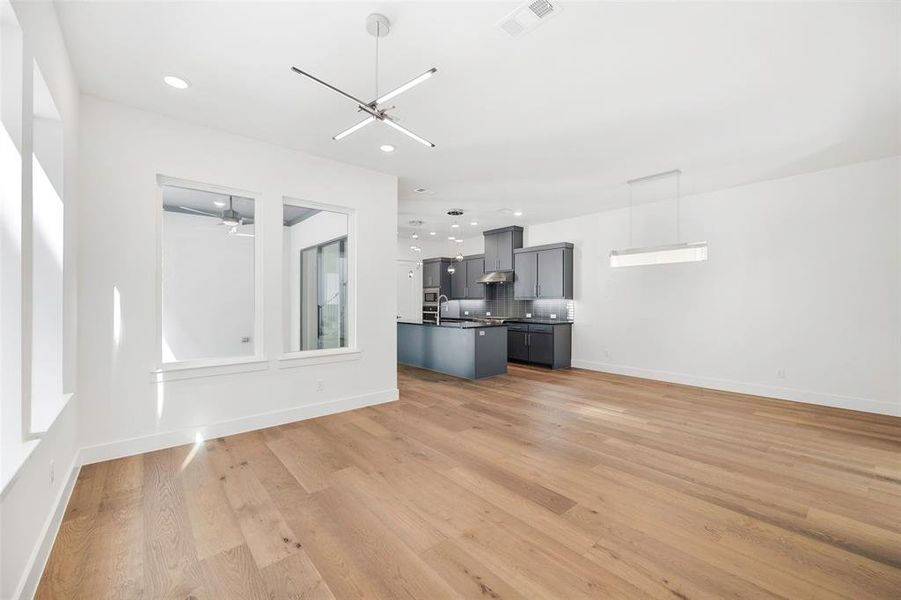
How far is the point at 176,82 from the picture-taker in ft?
9.04

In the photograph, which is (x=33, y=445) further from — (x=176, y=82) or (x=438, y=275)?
(x=438, y=275)

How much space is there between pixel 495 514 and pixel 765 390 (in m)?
4.98

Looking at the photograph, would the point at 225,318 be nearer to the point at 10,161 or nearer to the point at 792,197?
the point at 10,161

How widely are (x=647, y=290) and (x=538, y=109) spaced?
438 centimetres

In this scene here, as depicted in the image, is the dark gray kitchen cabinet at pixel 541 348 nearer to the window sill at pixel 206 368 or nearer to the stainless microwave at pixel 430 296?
the stainless microwave at pixel 430 296

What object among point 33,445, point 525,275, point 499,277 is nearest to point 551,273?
point 525,275

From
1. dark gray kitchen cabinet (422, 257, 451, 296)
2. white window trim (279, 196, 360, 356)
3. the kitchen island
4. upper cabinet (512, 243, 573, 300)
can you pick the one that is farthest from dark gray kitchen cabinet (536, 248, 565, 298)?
white window trim (279, 196, 360, 356)

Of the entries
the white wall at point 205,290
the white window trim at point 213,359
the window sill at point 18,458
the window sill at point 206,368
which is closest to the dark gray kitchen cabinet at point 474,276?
the white wall at point 205,290

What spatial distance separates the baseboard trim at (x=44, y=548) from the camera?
157 cm

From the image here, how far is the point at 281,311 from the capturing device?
384cm

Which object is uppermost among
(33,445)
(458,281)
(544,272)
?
(544,272)

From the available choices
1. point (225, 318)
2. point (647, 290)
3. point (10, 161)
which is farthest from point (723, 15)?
point (225, 318)

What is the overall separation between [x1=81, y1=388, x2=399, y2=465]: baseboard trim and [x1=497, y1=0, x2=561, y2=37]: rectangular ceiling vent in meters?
3.84

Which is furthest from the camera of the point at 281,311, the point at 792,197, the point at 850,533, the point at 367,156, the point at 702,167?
the point at 792,197
